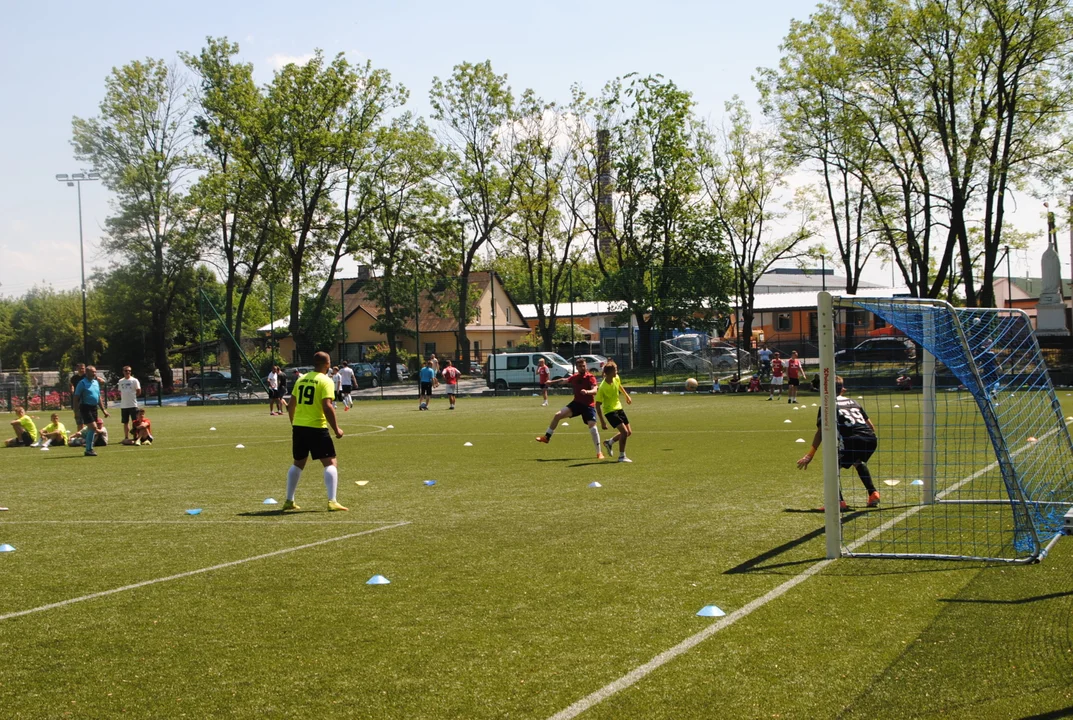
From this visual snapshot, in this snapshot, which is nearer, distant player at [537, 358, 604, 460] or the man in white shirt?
distant player at [537, 358, 604, 460]

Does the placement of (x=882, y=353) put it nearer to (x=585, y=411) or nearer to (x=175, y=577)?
(x=585, y=411)

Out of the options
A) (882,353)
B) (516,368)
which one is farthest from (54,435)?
(516,368)

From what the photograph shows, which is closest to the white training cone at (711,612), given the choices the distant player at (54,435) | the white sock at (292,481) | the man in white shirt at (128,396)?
the white sock at (292,481)

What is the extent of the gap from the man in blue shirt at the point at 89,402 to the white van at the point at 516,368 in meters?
29.7

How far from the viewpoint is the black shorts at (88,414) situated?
21.1 metres

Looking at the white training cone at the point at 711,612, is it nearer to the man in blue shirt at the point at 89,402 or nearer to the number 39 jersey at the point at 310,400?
the number 39 jersey at the point at 310,400

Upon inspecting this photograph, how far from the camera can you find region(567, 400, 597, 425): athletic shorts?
18.2 meters

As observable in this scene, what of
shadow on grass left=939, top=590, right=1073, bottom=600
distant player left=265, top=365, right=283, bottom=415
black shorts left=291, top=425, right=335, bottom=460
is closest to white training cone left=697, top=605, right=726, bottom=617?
shadow on grass left=939, top=590, right=1073, bottom=600

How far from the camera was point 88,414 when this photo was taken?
69.2 ft

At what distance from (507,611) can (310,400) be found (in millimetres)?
5982

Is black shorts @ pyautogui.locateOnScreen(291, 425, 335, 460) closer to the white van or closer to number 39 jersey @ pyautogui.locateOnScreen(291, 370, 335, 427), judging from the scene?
number 39 jersey @ pyautogui.locateOnScreen(291, 370, 335, 427)

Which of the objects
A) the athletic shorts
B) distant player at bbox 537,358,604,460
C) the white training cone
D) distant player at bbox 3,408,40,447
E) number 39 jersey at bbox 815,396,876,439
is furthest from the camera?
distant player at bbox 3,408,40,447

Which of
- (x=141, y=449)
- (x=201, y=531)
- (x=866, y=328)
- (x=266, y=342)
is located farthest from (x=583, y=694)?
(x=266, y=342)

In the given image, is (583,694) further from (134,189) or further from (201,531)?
(134,189)
